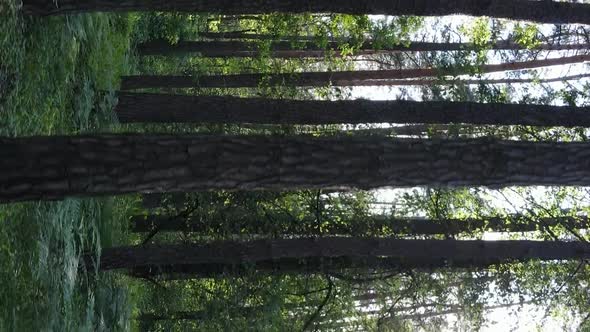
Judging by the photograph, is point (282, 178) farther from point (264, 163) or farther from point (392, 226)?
point (392, 226)

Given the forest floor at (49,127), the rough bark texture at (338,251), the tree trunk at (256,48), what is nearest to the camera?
the forest floor at (49,127)

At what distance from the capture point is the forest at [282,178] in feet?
16.2

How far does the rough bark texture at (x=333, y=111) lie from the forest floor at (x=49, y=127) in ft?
2.10

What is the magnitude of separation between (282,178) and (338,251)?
5062 mm

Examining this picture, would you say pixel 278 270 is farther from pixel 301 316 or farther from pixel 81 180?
pixel 81 180

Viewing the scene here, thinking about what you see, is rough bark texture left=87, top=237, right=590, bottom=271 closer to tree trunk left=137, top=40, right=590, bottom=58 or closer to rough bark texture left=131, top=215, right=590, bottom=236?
rough bark texture left=131, top=215, right=590, bottom=236

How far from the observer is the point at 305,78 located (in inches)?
565

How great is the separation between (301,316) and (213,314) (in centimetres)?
161

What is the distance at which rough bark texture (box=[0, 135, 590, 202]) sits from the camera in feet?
14.6

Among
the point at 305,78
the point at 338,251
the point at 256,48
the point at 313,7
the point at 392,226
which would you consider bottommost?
the point at 338,251

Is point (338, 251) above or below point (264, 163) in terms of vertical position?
below

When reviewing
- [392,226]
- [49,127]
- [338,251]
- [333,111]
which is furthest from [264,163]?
[392,226]

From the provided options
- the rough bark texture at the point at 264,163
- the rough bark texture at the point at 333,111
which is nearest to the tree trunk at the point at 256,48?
the rough bark texture at the point at 333,111

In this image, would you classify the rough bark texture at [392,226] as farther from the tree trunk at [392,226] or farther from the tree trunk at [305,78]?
the tree trunk at [305,78]
